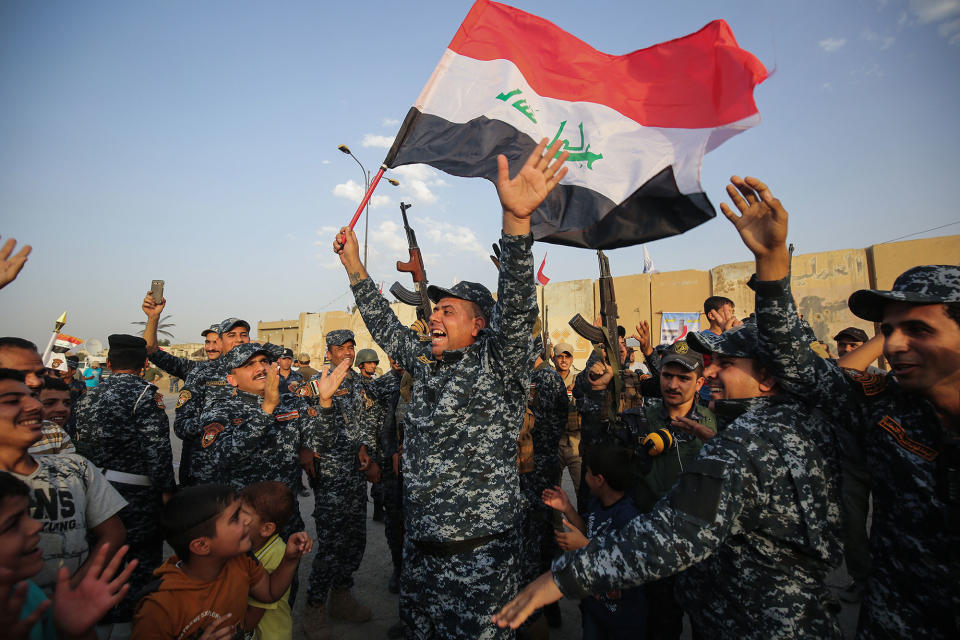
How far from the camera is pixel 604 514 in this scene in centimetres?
298

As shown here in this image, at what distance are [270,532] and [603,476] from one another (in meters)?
2.17

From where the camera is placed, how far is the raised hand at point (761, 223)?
5.78ft

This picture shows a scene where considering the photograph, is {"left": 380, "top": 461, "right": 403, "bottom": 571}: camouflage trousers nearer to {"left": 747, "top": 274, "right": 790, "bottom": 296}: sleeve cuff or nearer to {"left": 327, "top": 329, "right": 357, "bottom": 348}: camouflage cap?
{"left": 327, "top": 329, "right": 357, "bottom": 348}: camouflage cap

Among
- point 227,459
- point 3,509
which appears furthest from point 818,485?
point 227,459

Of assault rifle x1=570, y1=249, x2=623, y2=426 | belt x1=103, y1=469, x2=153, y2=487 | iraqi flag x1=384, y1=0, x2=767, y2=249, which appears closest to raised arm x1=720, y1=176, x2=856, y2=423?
iraqi flag x1=384, y1=0, x2=767, y2=249

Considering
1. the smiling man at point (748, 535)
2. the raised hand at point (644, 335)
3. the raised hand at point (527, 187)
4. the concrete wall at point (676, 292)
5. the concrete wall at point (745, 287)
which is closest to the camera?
the smiling man at point (748, 535)

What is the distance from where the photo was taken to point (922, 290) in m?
1.54

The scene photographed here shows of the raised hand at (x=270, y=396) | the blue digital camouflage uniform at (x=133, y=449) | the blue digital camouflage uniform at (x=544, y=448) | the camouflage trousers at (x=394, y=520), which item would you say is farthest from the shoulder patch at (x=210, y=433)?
the blue digital camouflage uniform at (x=544, y=448)

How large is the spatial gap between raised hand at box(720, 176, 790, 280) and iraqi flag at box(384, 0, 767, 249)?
4.63ft

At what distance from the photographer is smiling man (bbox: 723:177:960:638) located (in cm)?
146

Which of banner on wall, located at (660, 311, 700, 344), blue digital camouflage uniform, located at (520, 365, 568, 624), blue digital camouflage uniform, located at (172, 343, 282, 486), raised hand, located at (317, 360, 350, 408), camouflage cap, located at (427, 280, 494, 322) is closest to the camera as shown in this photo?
camouflage cap, located at (427, 280, 494, 322)

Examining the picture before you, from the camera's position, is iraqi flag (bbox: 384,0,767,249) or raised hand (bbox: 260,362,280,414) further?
raised hand (bbox: 260,362,280,414)

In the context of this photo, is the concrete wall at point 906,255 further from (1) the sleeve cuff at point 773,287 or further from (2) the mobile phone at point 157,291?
(2) the mobile phone at point 157,291

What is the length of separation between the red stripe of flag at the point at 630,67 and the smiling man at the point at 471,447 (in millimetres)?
1657
